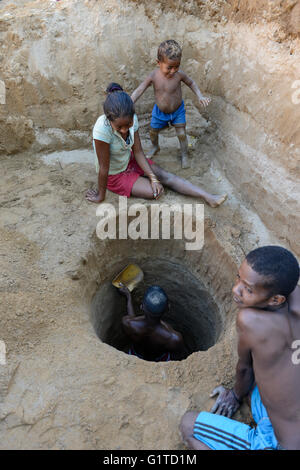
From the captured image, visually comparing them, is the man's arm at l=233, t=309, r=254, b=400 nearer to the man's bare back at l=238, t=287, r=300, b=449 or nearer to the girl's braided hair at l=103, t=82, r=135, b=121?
the man's bare back at l=238, t=287, r=300, b=449

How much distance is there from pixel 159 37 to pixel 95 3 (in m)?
0.72

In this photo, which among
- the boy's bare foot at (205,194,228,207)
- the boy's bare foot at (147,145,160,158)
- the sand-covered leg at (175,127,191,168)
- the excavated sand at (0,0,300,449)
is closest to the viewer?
the excavated sand at (0,0,300,449)

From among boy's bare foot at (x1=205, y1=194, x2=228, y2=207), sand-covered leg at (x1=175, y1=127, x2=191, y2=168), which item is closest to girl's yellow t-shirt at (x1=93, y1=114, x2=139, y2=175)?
sand-covered leg at (x1=175, y1=127, x2=191, y2=168)

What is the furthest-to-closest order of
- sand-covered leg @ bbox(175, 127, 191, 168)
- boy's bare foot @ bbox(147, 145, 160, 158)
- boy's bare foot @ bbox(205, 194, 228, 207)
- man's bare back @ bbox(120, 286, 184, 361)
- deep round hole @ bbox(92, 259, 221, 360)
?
boy's bare foot @ bbox(147, 145, 160, 158) → sand-covered leg @ bbox(175, 127, 191, 168) → deep round hole @ bbox(92, 259, 221, 360) → boy's bare foot @ bbox(205, 194, 228, 207) → man's bare back @ bbox(120, 286, 184, 361)

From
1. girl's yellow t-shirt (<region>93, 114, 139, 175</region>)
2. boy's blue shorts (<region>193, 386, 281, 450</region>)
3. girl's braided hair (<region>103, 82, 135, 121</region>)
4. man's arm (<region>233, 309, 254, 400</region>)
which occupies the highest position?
girl's braided hair (<region>103, 82, 135, 121</region>)

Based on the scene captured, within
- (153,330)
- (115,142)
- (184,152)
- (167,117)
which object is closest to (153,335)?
(153,330)

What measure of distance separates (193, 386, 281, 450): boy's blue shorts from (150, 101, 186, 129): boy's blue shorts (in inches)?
102

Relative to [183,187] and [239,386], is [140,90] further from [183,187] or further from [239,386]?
[239,386]

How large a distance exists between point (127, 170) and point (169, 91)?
836mm

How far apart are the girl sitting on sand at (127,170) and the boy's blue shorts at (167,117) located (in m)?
0.41

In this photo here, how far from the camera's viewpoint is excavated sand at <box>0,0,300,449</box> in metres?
1.96

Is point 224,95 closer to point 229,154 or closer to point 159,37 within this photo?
point 229,154

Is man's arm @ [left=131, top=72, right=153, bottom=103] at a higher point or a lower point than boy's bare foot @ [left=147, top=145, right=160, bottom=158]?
higher

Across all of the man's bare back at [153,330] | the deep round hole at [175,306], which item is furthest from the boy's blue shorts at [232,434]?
the deep round hole at [175,306]
